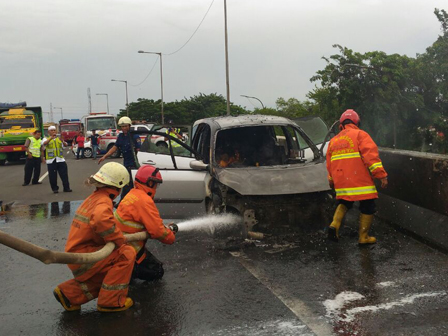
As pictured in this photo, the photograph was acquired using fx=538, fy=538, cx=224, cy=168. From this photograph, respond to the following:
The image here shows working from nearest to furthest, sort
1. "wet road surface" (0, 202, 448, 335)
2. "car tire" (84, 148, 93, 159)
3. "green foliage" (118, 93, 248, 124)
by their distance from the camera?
"wet road surface" (0, 202, 448, 335) < "car tire" (84, 148, 93, 159) < "green foliage" (118, 93, 248, 124)

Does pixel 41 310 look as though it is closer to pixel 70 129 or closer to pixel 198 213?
pixel 198 213

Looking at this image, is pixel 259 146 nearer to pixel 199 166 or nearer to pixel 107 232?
pixel 199 166

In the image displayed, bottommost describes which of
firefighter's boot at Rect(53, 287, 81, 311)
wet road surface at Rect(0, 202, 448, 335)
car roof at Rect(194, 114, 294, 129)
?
wet road surface at Rect(0, 202, 448, 335)

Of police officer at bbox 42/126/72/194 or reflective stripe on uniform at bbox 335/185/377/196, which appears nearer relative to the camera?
reflective stripe on uniform at bbox 335/185/377/196

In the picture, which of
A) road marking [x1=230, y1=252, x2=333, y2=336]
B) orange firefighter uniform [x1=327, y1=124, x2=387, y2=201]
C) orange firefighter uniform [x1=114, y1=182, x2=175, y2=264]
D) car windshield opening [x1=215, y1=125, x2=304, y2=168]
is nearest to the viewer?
road marking [x1=230, y1=252, x2=333, y2=336]

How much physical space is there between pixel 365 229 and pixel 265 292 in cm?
209

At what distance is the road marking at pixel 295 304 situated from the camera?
4.14 meters

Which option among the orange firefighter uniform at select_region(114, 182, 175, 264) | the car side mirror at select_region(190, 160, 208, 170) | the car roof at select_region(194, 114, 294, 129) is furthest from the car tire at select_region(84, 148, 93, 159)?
the orange firefighter uniform at select_region(114, 182, 175, 264)

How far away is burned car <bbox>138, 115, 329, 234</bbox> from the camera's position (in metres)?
6.63

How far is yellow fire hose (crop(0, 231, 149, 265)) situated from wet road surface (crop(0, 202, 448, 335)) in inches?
24.1

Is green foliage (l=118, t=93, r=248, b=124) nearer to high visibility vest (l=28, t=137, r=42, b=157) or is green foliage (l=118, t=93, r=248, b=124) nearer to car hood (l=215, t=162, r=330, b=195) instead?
high visibility vest (l=28, t=137, r=42, b=157)

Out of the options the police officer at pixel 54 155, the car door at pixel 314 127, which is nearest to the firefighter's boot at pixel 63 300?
the car door at pixel 314 127

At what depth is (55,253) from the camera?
3838 millimetres

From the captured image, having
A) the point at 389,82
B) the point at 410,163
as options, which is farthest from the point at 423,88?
the point at 410,163
